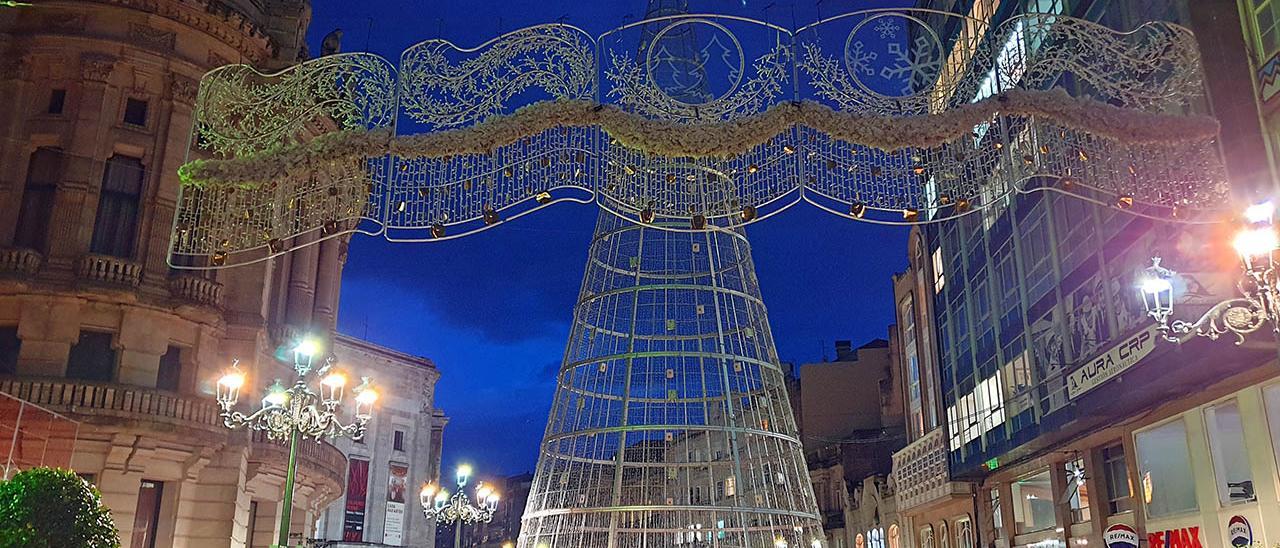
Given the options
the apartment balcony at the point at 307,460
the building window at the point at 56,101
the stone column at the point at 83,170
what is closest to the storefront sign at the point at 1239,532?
the apartment balcony at the point at 307,460

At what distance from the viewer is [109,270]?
20.4m

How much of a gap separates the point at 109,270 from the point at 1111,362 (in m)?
21.0

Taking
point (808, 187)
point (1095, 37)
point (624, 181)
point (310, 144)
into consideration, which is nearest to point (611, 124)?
point (624, 181)

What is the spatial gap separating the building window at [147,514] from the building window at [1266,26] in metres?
22.8

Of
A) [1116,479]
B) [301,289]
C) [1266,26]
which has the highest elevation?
[1266,26]

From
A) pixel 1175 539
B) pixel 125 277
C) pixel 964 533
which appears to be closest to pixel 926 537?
pixel 964 533

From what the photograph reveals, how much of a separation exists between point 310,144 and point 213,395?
1397 cm

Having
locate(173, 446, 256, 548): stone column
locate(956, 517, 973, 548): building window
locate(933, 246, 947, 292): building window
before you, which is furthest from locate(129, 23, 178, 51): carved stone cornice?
locate(956, 517, 973, 548): building window

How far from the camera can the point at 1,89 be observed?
21188 mm

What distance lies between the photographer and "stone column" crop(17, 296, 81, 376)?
19.6 m

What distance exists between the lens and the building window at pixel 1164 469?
1939cm

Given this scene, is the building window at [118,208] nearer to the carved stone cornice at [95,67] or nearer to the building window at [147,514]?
the carved stone cornice at [95,67]

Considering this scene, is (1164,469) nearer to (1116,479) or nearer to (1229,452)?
(1116,479)

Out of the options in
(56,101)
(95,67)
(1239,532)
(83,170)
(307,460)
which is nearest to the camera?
(1239,532)
